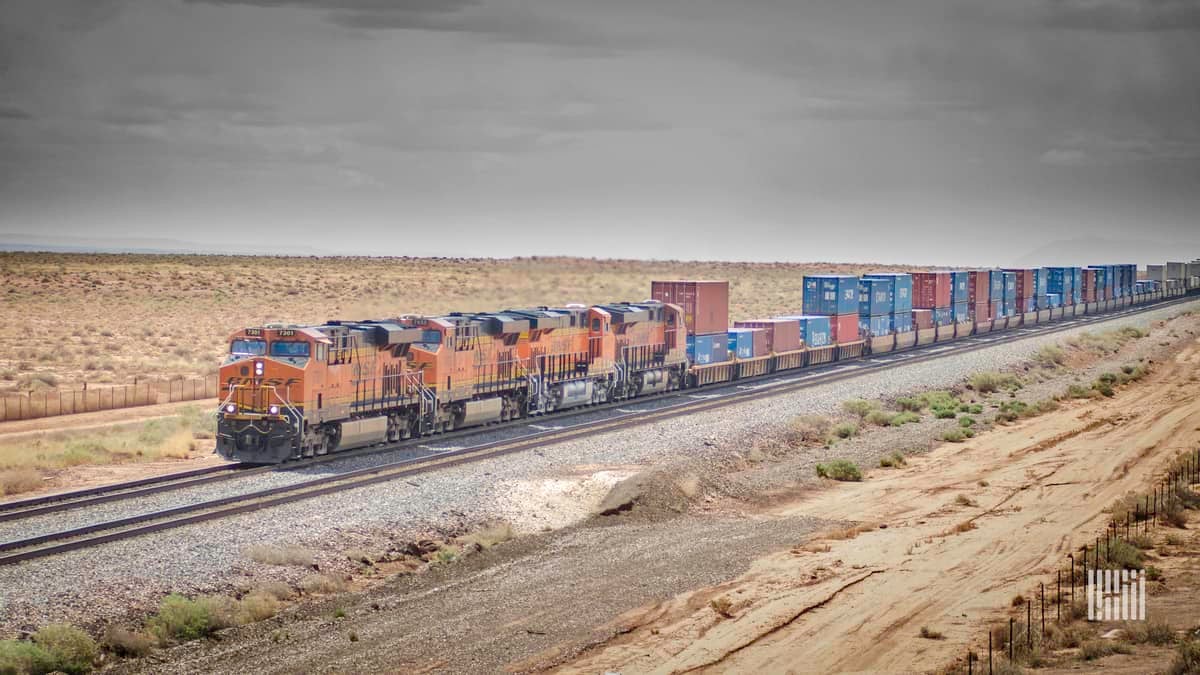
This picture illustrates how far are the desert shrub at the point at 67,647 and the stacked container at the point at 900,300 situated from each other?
5607 cm

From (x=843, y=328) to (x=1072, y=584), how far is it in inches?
1736

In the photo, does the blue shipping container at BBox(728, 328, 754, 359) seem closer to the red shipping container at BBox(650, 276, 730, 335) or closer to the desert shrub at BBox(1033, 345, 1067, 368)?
the red shipping container at BBox(650, 276, 730, 335)

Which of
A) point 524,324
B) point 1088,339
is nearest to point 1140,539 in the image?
point 524,324

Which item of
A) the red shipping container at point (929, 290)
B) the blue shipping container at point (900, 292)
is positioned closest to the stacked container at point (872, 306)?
the blue shipping container at point (900, 292)

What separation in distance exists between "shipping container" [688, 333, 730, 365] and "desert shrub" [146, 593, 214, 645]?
116 feet

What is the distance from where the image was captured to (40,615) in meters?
18.7

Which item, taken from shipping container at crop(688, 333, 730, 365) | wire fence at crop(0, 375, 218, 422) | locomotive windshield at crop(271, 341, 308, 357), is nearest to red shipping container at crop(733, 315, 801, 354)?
shipping container at crop(688, 333, 730, 365)

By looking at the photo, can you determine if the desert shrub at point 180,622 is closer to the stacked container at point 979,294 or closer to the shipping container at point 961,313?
the shipping container at point 961,313

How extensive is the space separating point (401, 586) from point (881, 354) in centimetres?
5093

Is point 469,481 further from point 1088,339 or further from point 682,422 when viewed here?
point 1088,339

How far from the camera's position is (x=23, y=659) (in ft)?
55.7

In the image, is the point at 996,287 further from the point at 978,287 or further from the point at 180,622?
the point at 180,622

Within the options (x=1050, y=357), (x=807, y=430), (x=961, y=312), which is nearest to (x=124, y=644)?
(x=807, y=430)

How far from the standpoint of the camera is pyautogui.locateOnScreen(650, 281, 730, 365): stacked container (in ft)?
175
